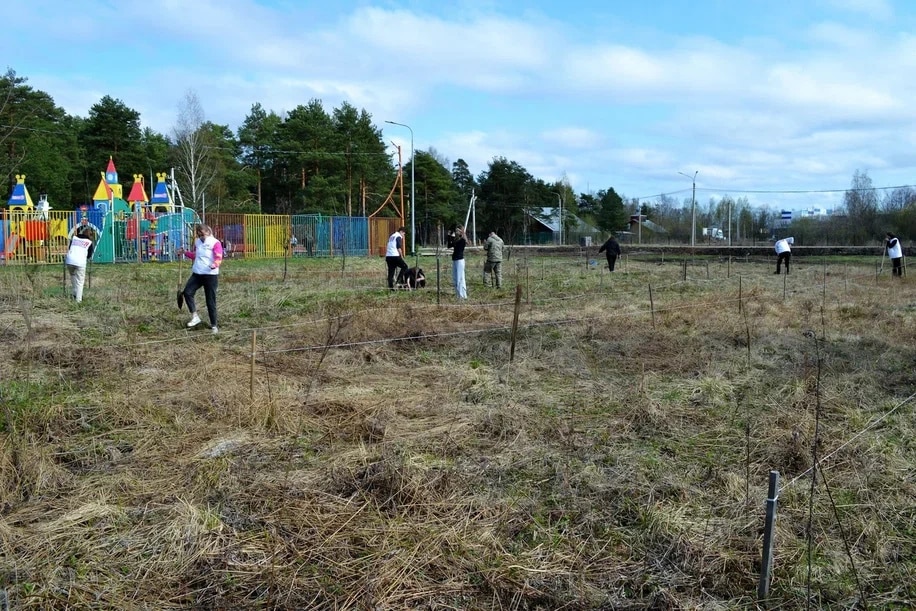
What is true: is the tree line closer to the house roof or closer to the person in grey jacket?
the house roof

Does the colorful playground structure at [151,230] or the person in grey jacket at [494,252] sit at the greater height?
the colorful playground structure at [151,230]

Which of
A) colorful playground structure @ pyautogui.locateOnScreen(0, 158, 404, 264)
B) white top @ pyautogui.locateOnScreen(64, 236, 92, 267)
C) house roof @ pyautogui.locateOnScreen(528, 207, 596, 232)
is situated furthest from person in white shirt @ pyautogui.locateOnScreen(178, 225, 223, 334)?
house roof @ pyautogui.locateOnScreen(528, 207, 596, 232)

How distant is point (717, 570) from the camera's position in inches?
142

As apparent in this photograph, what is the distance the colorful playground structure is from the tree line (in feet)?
23.2

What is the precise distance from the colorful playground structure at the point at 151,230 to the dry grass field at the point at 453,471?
12543mm

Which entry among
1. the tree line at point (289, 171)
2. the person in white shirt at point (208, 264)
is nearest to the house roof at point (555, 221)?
the tree line at point (289, 171)

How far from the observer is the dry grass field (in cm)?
349

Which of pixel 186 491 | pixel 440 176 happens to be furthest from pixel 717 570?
pixel 440 176

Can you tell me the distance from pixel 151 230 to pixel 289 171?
27454mm

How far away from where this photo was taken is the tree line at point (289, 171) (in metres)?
45.3

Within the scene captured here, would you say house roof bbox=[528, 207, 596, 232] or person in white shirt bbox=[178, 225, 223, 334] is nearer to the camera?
person in white shirt bbox=[178, 225, 223, 334]

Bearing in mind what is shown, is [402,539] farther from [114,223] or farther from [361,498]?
[114,223]

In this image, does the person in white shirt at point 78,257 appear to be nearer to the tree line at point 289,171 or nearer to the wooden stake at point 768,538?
the wooden stake at point 768,538

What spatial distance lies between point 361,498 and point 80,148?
161ft
